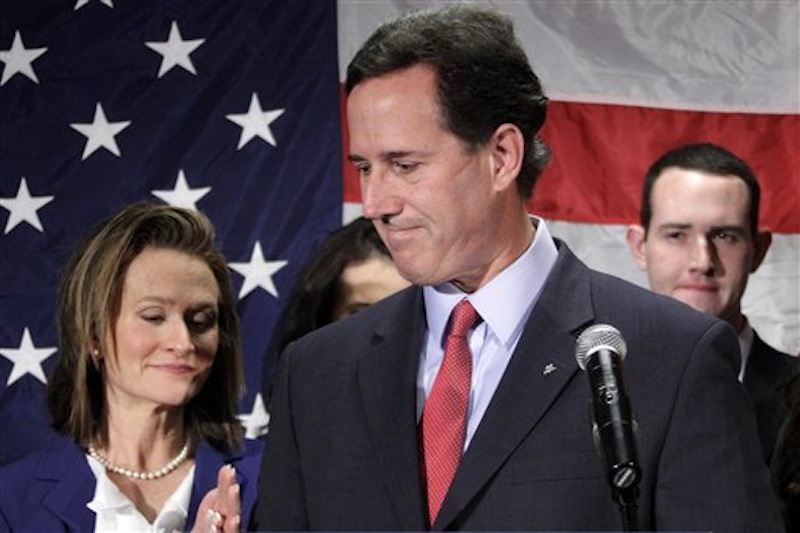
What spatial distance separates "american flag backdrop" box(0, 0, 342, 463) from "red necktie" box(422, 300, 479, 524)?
2174 millimetres

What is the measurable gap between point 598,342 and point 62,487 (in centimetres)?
162

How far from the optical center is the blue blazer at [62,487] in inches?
116

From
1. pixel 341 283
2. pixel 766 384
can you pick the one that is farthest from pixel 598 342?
pixel 341 283

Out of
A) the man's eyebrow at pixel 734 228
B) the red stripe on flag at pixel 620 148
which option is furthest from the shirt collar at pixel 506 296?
the red stripe on flag at pixel 620 148

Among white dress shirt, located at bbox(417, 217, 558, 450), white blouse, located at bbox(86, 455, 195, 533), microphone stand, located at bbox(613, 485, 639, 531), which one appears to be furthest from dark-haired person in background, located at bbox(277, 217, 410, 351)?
microphone stand, located at bbox(613, 485, 639, 531)

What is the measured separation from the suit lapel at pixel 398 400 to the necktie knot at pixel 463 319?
7 centimetres

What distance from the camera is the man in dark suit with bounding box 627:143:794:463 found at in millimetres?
3377

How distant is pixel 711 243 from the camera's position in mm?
3432

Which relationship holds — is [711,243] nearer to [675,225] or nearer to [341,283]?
[675,225]

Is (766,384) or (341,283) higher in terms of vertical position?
(341,283)

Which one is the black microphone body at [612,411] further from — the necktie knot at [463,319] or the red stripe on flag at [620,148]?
the red stripe on flag at [620,148]

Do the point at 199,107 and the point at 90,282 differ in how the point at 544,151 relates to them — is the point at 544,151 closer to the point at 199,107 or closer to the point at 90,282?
the point at 90,282

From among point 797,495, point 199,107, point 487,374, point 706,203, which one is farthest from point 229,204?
point 487,374

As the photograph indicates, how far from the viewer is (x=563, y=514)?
1.93 meters
